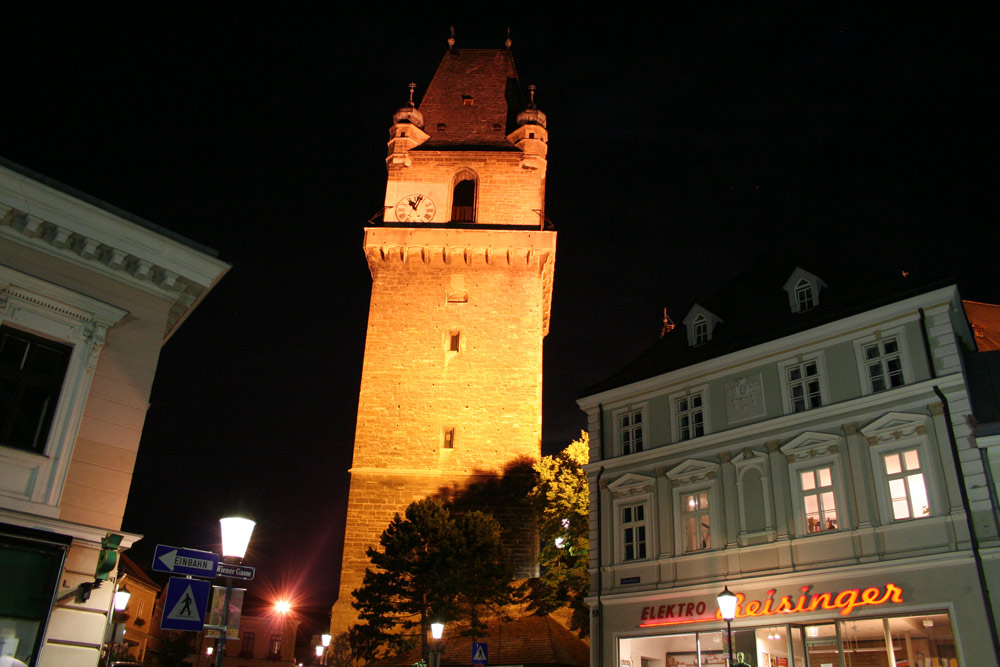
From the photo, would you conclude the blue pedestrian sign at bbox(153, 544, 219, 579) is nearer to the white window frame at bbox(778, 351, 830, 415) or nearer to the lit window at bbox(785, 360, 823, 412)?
the white window frame at bbox(778, 351, 830, 415)

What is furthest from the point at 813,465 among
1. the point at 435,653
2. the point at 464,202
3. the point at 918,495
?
the point at 464,202

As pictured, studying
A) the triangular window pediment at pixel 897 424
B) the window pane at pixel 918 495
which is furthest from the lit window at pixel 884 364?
the window pane at pixel 918 495

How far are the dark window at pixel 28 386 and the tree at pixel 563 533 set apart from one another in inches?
843

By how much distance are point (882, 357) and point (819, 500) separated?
3.55m

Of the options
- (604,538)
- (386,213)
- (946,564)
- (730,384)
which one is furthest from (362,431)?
(946,564)

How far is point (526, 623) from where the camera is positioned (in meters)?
30.2

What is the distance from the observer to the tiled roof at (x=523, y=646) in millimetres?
27344

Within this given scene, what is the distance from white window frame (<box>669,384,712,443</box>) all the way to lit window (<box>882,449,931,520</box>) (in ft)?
15.7

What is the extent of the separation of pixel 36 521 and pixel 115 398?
2.26 m

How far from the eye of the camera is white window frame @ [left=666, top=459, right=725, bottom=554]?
20.9 metres

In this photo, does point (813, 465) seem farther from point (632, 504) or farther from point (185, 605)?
point (185, 605)

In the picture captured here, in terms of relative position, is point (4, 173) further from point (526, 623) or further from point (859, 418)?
point (526, 623)

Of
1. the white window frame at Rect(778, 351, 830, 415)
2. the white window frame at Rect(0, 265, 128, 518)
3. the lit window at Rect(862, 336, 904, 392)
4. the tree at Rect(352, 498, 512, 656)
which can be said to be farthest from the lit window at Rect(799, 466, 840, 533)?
the white window frame at Rect(0, 265, 128, 518)

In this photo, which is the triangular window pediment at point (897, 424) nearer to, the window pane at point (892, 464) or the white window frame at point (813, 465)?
the window pane at point (892, 464)
